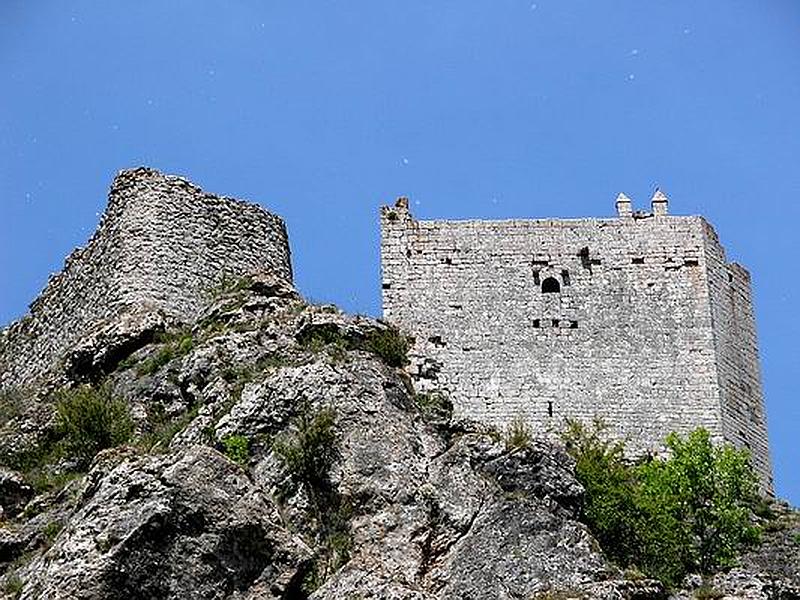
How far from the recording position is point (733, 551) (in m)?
35.5

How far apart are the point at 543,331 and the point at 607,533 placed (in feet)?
34.1

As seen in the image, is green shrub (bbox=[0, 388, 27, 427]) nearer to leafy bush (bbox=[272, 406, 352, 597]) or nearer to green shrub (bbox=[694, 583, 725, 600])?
leafy bush (bbox=[272, 406, 352, 597])

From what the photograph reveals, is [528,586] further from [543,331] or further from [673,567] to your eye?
[543,331]

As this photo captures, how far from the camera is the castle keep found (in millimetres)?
39875

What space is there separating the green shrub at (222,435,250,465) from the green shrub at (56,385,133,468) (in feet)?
8.51

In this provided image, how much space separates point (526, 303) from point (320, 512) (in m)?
12.6

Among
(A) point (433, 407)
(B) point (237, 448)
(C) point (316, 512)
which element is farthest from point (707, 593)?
(B) point (237, 448)

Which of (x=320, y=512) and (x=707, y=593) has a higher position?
(x=320, y=512)

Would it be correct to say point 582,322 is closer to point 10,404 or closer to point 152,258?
point 152,258

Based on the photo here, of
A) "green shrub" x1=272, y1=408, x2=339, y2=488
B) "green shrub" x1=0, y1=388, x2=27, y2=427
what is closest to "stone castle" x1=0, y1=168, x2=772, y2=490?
"green shrub" x1=0, y1=388, x2=27, y2=427

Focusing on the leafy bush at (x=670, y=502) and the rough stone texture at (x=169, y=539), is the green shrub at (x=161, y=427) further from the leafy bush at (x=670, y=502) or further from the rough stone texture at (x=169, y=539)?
the leafy bush at (x=670, y=502)

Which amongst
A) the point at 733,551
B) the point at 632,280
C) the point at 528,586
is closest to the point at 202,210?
the point at 632,280

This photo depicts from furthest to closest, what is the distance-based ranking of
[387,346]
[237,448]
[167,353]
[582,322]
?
1. [582,322]
2. [167,353]
3. [387,346]
4. [237,448]

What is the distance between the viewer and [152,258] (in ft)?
124
